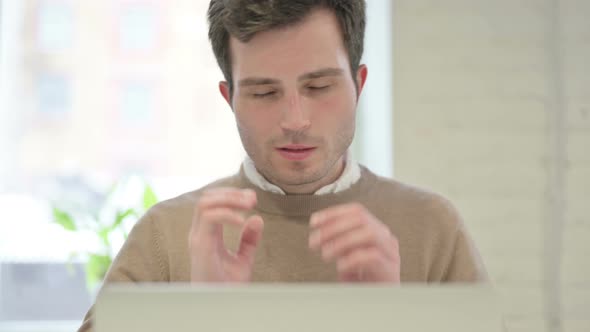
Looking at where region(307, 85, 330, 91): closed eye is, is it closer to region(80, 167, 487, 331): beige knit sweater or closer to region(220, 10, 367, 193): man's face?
region(220, 10, 367, 193): man's face

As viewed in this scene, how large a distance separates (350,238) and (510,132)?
1.87m

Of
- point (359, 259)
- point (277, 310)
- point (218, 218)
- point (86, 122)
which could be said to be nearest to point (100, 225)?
point (86, 122)

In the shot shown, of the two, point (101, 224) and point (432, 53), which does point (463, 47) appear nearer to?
point (432, 53)

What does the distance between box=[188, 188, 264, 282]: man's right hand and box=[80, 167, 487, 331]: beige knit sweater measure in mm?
247

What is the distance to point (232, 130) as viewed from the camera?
3.01m

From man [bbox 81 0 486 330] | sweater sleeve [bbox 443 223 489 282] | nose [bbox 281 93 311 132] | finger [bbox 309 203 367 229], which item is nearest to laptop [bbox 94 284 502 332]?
finger [bbox 309 203 367 229]

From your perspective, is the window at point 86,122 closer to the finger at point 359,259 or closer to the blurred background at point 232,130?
the blurred background at point 232,130

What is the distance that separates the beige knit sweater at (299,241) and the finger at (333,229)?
429 mm

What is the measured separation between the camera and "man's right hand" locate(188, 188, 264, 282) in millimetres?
896

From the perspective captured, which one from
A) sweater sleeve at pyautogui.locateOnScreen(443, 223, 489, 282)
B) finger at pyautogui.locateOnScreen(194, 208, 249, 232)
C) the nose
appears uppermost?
the nose

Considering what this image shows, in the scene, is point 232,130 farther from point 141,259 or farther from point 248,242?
point 248,242

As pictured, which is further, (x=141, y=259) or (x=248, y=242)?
(x=141, y=259)

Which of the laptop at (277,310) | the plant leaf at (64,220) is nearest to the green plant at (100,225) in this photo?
the plant leaf at (64,220)

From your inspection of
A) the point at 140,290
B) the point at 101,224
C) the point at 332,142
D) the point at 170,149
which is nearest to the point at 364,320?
the point at 140,290
